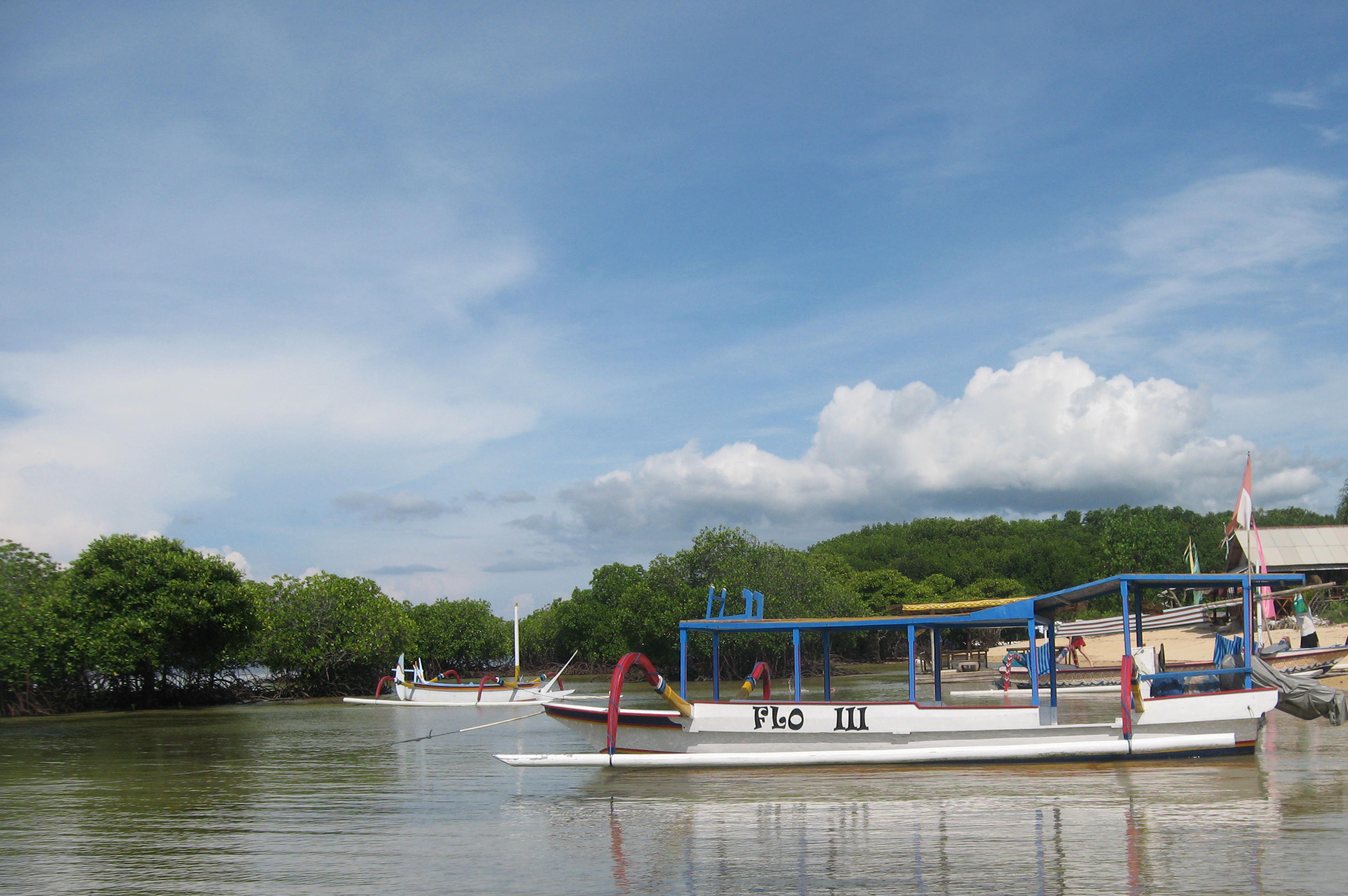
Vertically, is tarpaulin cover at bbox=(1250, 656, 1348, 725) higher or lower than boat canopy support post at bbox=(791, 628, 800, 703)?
lower

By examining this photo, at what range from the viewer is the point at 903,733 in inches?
600

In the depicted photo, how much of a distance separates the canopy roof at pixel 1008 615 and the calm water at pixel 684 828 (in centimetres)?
223

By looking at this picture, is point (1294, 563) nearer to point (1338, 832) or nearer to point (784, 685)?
point (784, 685)

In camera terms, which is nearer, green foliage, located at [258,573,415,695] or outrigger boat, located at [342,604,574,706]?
outrigger boat, located at [342,604,574,706]

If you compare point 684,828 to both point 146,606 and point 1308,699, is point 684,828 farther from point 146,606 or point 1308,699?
point 146,606

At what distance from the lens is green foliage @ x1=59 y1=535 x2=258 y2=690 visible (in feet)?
109

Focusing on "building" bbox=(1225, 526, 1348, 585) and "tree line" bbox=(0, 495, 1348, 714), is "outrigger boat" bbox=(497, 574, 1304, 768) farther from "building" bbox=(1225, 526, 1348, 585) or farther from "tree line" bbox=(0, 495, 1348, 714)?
"building" bbox=(1225, 526, 1348, 585)

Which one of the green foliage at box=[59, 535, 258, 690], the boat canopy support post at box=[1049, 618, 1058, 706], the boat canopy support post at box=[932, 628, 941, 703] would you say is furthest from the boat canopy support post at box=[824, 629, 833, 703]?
the green foliage at box=[59, 535, 258, 690]

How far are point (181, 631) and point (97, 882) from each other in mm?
28466

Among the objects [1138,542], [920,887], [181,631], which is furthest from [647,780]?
[1138,542]

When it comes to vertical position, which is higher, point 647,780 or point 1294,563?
point 1294,563

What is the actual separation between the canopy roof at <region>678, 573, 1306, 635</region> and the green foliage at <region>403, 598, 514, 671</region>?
39.3 metres

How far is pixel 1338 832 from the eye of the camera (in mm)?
10055

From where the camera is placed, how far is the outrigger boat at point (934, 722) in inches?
576
